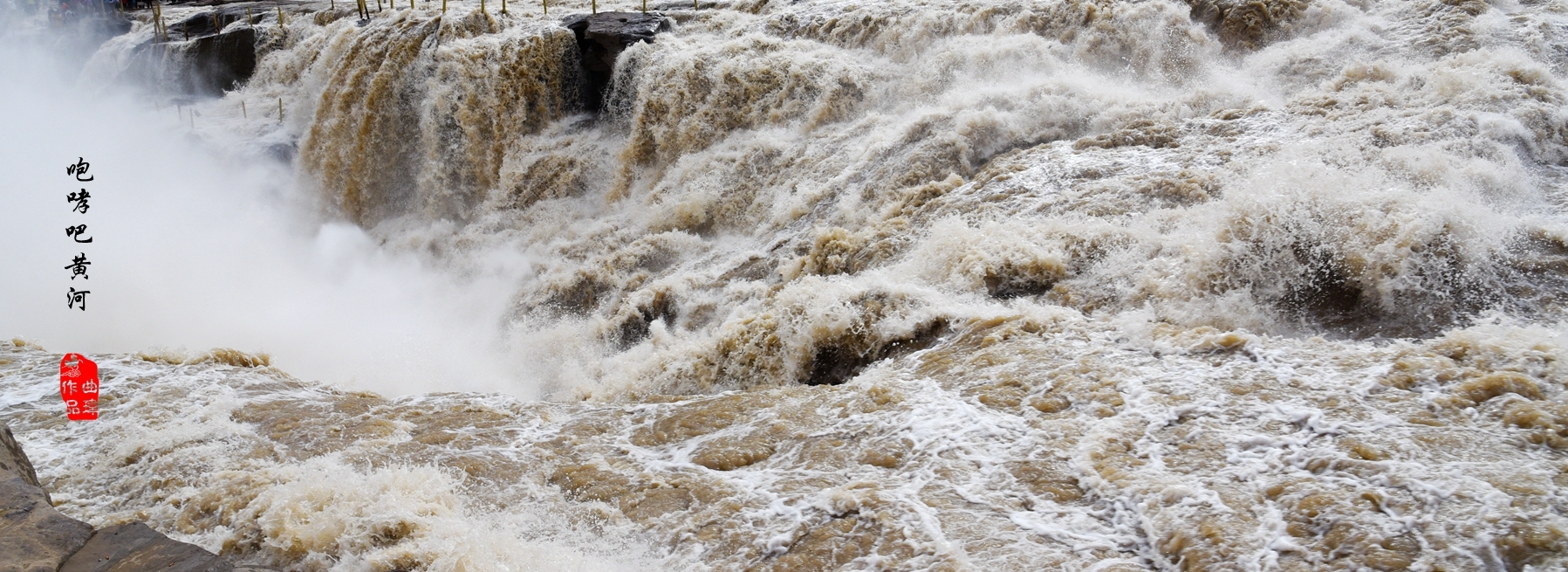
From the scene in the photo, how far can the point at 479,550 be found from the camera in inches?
111

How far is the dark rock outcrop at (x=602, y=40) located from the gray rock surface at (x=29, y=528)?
8.49 meters

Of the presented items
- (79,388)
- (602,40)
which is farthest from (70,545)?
(602,40)

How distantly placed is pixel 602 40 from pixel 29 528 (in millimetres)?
8956

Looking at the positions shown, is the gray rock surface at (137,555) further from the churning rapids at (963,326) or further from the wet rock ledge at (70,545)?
the churning rapids at (963,326)

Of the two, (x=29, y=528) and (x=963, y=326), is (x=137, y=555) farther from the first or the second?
(x=963, y=326)

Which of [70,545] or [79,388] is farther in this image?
[79,388]

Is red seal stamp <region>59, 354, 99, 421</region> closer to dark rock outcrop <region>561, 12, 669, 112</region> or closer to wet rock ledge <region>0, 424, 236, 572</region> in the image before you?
wet rock ledge <region>0, 424, 236, 572</region>

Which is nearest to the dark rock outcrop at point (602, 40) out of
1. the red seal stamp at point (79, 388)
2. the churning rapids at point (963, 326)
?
the churning rapids at point (963, 326)

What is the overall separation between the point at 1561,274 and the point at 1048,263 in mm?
2465

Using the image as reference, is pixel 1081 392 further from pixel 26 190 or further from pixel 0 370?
pixel 26 190

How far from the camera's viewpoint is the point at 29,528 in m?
2.41

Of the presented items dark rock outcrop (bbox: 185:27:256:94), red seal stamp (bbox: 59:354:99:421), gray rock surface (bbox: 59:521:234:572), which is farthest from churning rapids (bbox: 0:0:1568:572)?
dark rock outcrop (bbox: 185:27:256:94)

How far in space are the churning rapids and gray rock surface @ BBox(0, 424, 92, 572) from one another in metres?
0.54

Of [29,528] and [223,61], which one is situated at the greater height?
[223,61]
